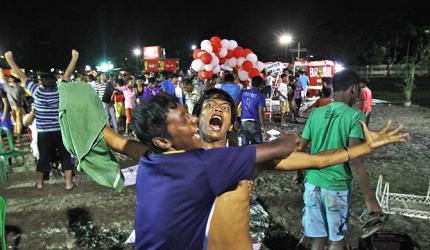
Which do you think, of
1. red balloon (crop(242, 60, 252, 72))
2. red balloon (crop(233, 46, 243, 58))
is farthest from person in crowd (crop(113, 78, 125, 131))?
red balloon (crop(242, 60, 252, 72))

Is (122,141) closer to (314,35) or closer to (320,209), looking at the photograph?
(320,209)

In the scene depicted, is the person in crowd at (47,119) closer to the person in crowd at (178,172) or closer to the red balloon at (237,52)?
the person in crowd at (178,172)

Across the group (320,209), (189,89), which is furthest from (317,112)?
(189,89)

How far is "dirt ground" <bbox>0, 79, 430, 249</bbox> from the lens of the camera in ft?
15.1

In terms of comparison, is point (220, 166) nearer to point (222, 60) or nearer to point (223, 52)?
point (223, 52)

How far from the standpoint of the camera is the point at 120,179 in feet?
8.13

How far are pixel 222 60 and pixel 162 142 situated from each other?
9.50 meters

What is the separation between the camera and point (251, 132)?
6.89 metres

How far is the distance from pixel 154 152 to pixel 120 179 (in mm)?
843

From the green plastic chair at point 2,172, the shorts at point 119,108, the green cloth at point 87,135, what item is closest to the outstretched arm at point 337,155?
the green cloth at point 87,135

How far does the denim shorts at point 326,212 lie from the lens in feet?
10.3

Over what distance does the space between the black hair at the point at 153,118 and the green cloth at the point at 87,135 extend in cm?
74

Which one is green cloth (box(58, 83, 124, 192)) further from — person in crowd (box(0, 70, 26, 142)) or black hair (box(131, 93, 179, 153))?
person in crowd (box(0, 70, 26, 142))

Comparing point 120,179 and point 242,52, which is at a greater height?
point 242,52
